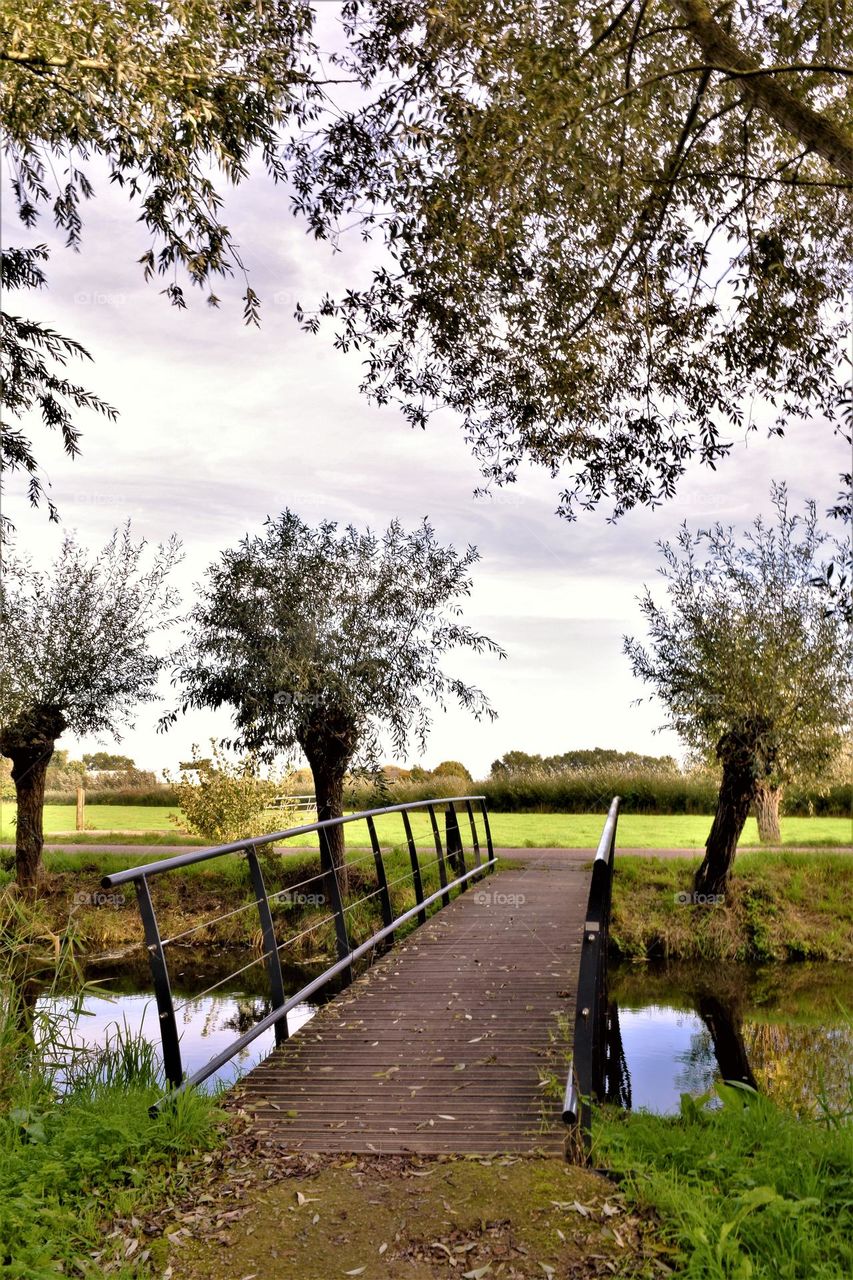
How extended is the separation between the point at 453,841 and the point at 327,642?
3.48 meters

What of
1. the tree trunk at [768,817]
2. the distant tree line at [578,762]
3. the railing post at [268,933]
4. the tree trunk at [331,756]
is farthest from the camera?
the distant tree line at [578,762]

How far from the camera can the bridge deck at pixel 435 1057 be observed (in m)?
5.02

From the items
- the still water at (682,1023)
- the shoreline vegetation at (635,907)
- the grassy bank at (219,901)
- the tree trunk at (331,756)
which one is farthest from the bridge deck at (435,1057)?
the grassy bank at (219,901)

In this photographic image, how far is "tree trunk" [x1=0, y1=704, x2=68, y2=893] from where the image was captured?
1759 centimetres

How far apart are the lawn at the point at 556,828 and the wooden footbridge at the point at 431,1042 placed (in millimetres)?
10373

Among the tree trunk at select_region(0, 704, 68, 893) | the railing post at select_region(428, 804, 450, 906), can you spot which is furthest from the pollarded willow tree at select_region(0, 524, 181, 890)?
the railing post at select_region(428, 804, 450, 906)

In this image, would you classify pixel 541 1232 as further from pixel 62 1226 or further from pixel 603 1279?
pixel 62 1226

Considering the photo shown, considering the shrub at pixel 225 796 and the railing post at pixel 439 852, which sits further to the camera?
the shrub at pixel 225 796

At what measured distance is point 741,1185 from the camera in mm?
4426

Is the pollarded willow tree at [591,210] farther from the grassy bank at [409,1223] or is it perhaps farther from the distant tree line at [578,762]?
the distant tree line at [578,762]

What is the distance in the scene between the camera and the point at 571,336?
1045 centimetres

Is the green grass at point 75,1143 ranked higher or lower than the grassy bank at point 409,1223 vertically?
higher

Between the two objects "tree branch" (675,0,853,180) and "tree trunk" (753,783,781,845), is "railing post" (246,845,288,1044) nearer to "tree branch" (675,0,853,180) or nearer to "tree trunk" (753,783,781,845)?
"tree branch" (675,0,853,180)

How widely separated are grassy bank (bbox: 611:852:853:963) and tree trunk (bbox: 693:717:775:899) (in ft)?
1.61
